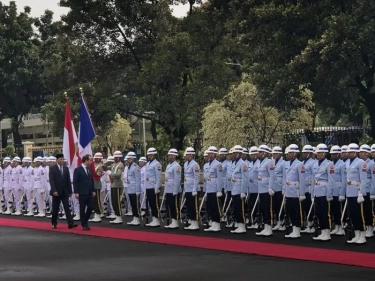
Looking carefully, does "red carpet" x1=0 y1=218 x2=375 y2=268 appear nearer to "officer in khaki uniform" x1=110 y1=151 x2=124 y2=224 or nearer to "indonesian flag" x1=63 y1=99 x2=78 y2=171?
"officer in khaki uniform" x1=110 y1=151 x2=124 y2=224

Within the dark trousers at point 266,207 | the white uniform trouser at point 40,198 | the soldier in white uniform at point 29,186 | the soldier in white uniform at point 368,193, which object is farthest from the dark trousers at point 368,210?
the soldier in white uniform at point 29,186

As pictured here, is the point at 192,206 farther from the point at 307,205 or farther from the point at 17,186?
the point at 17,186

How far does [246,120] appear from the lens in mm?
29812

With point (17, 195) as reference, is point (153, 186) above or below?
above

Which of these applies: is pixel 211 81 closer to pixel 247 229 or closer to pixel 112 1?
pixel 112 1

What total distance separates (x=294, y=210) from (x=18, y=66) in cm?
3543

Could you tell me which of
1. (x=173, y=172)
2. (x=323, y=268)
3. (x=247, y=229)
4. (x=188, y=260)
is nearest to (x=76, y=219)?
(x=173, y=172)

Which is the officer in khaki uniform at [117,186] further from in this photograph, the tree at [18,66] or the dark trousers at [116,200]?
the tree at [18,66]

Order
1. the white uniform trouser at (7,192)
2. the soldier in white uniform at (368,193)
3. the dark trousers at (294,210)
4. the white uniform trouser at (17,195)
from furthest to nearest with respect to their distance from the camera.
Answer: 1. the white uniform trouser at (7,192)
2. the white uniform trouser at (17,195)
3. the dark trousers at (294,210)
4. the soldier in white uniform at (368,193)

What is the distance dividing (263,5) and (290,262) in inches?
601

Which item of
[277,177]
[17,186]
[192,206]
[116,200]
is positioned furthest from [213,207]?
[17,186]

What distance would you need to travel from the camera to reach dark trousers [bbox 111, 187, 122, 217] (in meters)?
22.4

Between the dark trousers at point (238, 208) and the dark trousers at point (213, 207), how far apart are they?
1.71 ft

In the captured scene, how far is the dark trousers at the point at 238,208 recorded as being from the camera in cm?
1817
